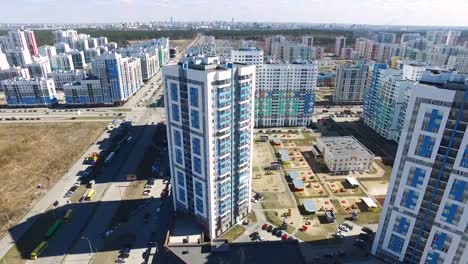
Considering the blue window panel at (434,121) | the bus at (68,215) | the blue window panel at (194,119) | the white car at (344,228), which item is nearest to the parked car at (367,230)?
the white car at (344,228)

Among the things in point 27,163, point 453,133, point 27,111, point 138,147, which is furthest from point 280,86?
point 27,111

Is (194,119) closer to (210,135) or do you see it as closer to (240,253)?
(210,135)

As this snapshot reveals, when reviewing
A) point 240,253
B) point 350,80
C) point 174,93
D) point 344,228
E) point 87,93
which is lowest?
point 344,228

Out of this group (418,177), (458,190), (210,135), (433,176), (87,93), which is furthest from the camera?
(87,93)

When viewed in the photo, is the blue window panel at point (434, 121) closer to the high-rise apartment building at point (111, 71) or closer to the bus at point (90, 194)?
the bus at point (90, 194)

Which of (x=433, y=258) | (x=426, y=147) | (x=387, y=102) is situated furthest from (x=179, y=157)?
(x=387, y=102)

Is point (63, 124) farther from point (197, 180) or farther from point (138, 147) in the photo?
point (197, 180)
